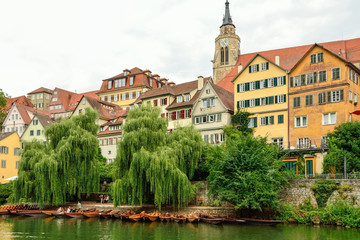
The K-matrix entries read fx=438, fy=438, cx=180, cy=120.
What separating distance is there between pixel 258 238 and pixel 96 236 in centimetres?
1123

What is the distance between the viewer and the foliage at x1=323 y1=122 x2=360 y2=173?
1553 inches

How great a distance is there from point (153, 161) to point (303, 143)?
17.9 meters

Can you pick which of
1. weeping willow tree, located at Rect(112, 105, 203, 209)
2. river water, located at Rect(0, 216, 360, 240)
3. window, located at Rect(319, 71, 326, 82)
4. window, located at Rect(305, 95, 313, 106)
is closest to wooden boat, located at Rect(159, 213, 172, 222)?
river water, located at Rect(0, 216, 360, 240)

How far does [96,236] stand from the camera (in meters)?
30.8

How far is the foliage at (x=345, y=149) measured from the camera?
39438mm

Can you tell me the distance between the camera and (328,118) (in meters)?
46.1

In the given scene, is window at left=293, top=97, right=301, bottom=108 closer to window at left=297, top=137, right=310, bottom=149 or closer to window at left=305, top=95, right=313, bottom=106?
window at left=305, top=95, right=313, bottom=106

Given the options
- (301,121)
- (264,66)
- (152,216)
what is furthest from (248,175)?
(264,66)

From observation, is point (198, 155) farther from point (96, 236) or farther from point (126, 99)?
point (126, 99)

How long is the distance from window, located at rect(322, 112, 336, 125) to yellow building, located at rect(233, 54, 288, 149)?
4.36 m

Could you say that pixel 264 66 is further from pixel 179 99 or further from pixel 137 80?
pixel 137 80

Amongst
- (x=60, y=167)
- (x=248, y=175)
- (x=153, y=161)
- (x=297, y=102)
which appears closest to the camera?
(x=248, y=175)

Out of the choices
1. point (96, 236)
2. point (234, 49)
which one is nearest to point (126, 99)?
point (234, 49)

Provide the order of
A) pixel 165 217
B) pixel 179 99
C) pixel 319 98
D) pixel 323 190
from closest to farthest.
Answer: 1. pixel 323 190
2. pixel 165 217
3. pixel 319 98
4. pixel 179 99
